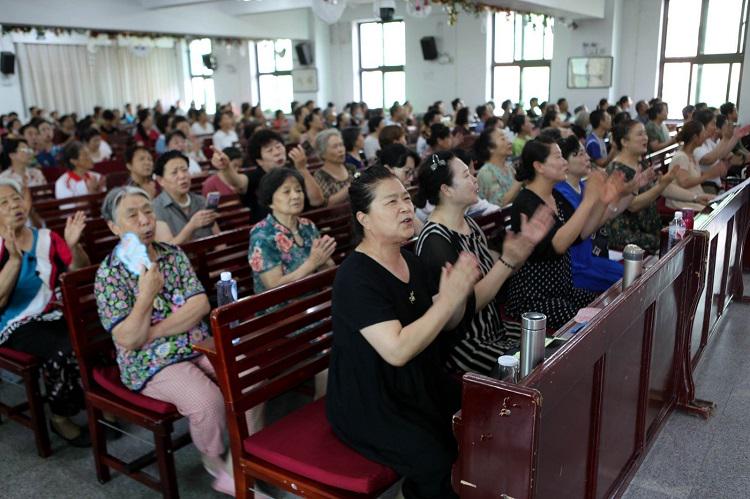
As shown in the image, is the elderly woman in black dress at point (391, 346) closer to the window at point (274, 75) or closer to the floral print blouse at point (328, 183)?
the floral print blouse at point (328, 183)

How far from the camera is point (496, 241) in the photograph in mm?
3004

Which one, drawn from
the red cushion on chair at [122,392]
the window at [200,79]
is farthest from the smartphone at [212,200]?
the window at [200,79]

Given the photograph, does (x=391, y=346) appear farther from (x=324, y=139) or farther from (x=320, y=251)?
(x=324, y=139)

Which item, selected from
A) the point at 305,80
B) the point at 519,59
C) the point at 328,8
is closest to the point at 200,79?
the point at 305,80

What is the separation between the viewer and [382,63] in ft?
47.3

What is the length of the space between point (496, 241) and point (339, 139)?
4.51ft

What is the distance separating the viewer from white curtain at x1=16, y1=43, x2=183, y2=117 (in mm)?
14094

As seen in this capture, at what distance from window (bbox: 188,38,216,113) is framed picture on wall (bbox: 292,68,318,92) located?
303cm

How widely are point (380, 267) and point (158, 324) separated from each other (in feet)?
2.86

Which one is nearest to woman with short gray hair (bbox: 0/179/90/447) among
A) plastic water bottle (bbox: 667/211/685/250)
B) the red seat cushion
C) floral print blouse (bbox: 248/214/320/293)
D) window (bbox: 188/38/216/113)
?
floral print blouse (bbox: 248/214/320/293)

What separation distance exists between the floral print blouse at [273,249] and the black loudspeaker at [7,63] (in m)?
12.6

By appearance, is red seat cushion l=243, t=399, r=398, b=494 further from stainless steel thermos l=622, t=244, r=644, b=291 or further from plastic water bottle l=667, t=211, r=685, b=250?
plastic water bottle l=667, t=211, r=685, b=250

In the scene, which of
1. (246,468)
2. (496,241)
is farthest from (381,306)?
(496,241)

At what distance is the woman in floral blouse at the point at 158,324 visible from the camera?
6.67 feet
